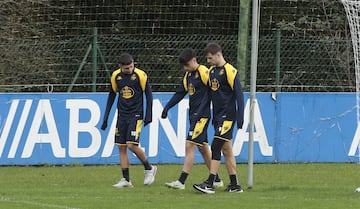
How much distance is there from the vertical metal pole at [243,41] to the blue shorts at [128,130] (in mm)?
4590

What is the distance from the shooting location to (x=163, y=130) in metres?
16.4

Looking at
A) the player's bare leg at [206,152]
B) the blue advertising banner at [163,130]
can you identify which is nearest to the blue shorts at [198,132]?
the player's bare leg at [206,152]

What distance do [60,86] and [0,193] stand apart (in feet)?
16.3

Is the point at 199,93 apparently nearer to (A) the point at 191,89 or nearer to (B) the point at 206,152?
(A) the point at 191,89

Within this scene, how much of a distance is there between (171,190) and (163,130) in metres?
4.15

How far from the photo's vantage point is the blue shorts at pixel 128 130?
12898 millimetres

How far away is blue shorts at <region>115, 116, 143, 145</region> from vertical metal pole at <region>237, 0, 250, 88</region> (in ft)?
15.1

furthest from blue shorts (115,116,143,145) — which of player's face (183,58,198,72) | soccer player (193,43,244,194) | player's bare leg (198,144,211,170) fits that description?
soccer player (193,43,244,194)

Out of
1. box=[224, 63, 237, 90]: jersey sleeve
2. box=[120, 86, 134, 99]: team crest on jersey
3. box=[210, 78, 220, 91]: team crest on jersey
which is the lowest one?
box=[120, 86, 134, 99]: team crest on jersey

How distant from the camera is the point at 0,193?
12.0 m

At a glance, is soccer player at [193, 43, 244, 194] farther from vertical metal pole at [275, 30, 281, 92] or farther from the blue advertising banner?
vertical metal pole at [275, 30, 281, 92]

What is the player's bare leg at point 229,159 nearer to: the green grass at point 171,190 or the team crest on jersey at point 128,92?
the green grass at point 171,190

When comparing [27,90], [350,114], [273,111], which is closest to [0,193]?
[27,90]

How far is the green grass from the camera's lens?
10891 mm
